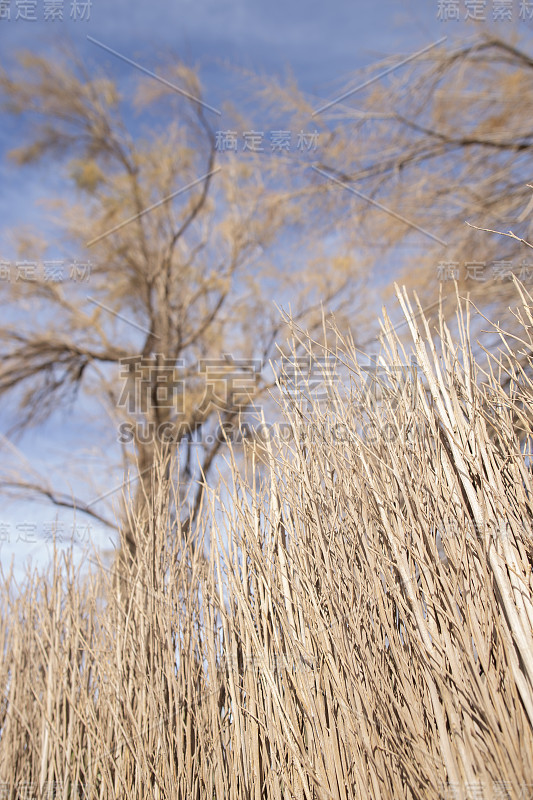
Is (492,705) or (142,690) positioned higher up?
(142,690)

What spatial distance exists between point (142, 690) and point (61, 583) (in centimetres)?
67

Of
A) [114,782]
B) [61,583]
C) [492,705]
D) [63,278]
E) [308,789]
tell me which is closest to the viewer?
[492,705]

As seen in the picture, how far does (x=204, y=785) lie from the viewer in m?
1.50

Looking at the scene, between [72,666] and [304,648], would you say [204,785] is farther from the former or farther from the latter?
[72,666]

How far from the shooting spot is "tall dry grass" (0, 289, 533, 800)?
Result: 3.53 ft

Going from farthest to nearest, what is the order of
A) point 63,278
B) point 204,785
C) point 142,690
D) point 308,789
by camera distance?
point 63,278, point 142,690, point 204,785, point 308,789

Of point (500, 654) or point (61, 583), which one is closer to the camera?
point (500, 654)

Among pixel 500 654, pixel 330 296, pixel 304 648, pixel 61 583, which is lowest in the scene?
pixel 500 654

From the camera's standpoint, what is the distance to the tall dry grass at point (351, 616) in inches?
42.4

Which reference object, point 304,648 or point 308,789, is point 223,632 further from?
point 308,789

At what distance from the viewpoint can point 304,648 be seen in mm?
1299

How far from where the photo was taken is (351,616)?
1.23 metres

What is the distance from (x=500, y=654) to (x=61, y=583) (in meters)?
1.61

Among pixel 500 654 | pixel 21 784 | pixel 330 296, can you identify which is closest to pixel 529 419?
pixel 500 654
